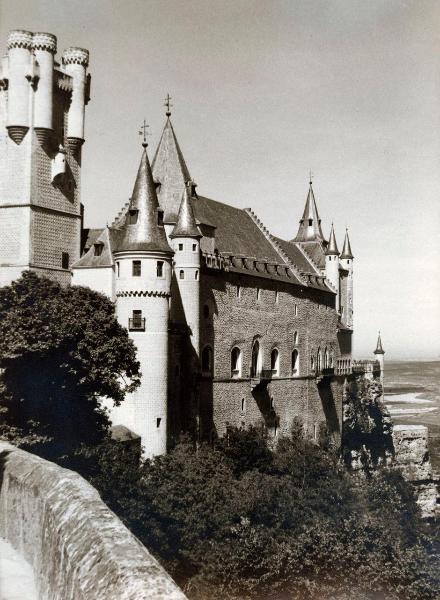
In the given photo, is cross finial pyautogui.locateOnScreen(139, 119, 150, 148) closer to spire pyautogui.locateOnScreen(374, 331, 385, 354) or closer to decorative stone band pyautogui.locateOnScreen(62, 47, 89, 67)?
decorative stone band pyautogui.locateOnScreen(62, 47, 89, 67)

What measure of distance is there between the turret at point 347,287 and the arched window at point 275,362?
2117 centimetres

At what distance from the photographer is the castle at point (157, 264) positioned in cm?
3662

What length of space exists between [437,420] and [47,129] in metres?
87.7

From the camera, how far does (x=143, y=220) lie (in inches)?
1468

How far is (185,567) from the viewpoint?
27.5 metres

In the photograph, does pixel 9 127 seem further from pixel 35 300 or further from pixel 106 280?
pixel 35 300

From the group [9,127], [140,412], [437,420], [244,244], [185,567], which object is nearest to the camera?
[185,567]

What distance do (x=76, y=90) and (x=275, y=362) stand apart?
81.4 ft

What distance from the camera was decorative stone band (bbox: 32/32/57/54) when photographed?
3906 centimetres

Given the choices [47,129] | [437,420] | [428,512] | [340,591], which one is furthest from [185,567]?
[437,420]

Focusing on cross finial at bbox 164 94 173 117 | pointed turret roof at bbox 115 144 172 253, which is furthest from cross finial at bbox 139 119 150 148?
cross finial at bbox 164 94 173 117

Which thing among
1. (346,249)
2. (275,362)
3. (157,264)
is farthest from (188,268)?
(346,249)

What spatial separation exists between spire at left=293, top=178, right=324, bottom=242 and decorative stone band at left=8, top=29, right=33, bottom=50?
40247 millimetres

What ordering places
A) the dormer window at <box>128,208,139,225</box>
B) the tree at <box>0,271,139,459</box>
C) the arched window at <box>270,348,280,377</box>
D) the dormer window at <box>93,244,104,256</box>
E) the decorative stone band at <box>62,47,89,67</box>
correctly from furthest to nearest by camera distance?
the arched window at <box>270,348,280,377</box>
the decorative stone band at <box>62,47,89,67</box>
the dormer window at <box>93,244,104,256</box>
the dormer window at <box>128,208,139,225</box>
the tree at <box>0,271,139,459</box>
